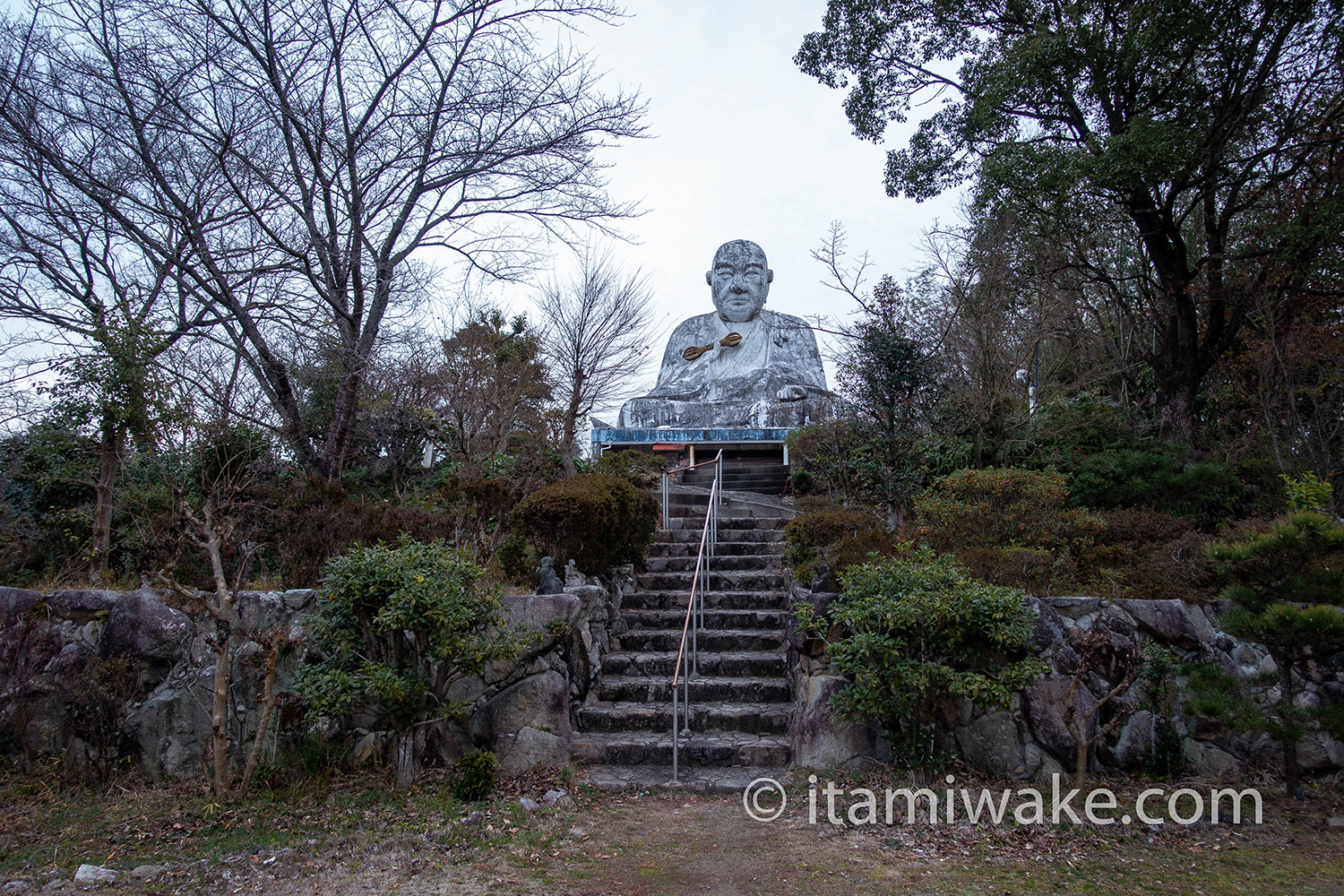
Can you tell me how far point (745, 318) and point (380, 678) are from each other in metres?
13.1

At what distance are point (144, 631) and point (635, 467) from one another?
21.9 feet

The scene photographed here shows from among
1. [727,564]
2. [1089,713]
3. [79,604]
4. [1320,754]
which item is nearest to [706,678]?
[727,564]

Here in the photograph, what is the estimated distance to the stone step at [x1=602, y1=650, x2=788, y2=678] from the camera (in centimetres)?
661

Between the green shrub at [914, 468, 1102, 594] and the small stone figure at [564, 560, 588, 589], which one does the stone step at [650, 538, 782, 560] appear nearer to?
the green shrub at [914, 468, 1102, 594]

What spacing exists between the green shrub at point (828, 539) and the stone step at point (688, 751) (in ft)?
5.31

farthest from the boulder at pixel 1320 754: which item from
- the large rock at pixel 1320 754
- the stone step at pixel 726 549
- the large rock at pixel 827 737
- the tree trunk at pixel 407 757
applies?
the tree trunk at pixel 407 757

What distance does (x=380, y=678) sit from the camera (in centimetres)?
470

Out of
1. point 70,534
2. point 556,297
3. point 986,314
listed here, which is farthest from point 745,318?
point 70,534

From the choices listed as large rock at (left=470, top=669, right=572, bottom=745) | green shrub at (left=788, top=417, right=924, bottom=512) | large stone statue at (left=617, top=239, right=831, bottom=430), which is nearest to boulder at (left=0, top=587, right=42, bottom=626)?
large rock at (left=470, top=669, right=572, bottom=745)

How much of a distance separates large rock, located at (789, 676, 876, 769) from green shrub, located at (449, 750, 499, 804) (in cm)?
209

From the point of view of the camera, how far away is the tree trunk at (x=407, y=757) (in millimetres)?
5113

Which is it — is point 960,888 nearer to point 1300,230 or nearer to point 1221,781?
point 1221,781

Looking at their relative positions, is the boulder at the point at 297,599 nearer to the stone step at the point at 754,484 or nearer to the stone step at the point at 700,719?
the stone step at the point at 700,719

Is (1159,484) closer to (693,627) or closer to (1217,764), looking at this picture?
(1217,764)
